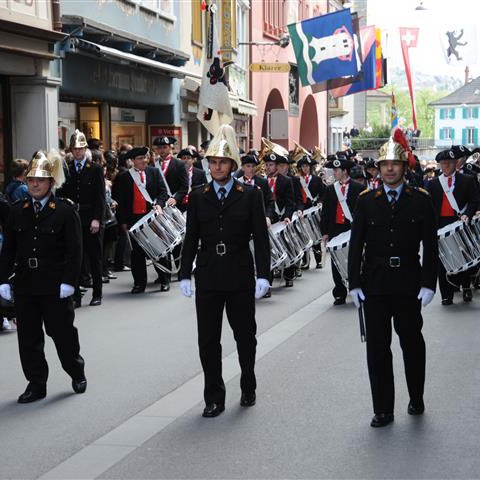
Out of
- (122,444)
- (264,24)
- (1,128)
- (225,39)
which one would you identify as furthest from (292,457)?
(264,24)

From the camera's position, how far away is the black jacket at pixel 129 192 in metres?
14.3

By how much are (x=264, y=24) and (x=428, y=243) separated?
107 feet

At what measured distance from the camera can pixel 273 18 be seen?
1618 inches

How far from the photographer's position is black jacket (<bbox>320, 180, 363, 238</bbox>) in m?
13.6

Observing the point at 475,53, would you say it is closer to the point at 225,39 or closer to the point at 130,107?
the point at 225,39

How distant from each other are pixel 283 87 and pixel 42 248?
1389 inches

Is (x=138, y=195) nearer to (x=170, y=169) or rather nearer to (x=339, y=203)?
(x=170, y=169)

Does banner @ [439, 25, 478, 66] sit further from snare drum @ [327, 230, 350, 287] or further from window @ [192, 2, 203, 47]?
snare drum @ [327, 230, 350, 287]

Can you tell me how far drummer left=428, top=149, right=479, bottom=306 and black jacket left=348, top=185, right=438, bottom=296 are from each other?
19.0ft

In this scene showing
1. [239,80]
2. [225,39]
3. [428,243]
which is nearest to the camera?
[428,243]

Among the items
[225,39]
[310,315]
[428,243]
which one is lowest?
[310,315]

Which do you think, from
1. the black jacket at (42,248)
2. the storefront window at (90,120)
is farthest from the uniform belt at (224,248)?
the storefront window at (90,120)

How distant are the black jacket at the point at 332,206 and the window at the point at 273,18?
2590 centimetres

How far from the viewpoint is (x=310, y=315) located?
488 inches
